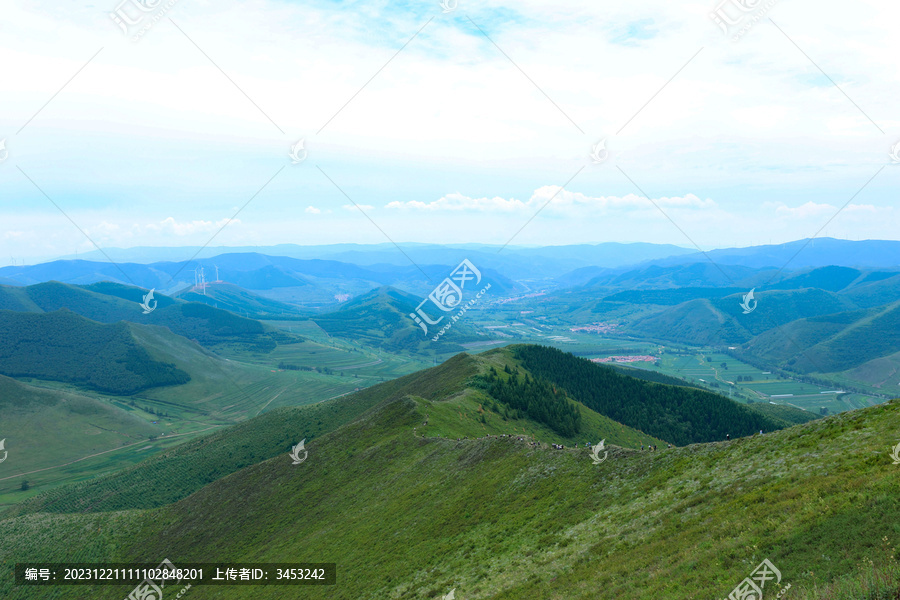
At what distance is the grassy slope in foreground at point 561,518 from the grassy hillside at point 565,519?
0.50 feet

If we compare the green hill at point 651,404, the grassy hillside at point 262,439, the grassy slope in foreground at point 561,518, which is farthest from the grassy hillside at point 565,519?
the green hill at point 651,404

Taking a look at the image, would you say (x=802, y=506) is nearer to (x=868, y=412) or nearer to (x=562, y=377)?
(x=868, y=412)

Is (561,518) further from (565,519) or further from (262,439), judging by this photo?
(262,439)

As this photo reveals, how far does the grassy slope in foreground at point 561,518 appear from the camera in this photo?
23.7m

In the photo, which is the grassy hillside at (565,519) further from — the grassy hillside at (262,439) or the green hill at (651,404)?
the green hill at (651,404)

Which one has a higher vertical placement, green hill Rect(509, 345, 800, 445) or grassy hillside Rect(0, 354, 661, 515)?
grassy hillside Rect(0, 354, 661, 515)

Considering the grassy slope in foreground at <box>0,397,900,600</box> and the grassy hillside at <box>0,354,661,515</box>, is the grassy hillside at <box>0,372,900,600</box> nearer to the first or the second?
the grassy slope in foreground at <box>0,397,900,600</box>

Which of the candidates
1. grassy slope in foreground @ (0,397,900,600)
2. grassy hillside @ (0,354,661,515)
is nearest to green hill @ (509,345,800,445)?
grassy hillside @ (0,354,661,515)

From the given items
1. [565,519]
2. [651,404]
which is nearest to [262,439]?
[651,404]

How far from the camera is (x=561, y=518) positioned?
41250 mm

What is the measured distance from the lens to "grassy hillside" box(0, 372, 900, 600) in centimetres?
2322

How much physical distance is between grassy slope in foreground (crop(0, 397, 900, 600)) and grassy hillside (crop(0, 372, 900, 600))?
0.15 m

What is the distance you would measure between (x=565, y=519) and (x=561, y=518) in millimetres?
600

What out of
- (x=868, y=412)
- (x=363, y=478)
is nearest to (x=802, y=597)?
(x=868, y=412)
